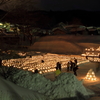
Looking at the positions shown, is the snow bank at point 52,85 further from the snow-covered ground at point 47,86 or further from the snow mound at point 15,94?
the snow mound at point 15,94

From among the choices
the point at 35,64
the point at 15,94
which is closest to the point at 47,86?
the point at 15,94

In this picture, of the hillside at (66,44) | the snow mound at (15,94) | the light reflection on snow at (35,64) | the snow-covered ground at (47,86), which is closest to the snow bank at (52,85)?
the snow-covered ground at (47,86)

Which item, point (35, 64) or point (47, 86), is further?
point (35, 64)

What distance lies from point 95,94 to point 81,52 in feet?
81.0

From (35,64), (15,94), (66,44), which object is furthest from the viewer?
(66,44)

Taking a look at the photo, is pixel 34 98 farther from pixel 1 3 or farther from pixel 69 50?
pixel 69 50

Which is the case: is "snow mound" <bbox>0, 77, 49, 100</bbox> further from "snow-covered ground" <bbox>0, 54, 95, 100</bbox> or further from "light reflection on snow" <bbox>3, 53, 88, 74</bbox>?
"light reflection on snow" <bbox>3, 53, 88, 74</bbox>

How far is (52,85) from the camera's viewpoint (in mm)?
8070

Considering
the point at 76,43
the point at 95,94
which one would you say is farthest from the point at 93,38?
the point at 95,94

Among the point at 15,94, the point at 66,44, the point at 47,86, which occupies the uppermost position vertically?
the point at 66,44

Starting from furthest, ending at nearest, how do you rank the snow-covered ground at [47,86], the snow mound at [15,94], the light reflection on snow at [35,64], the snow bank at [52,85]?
1. the light reflection on snow at [35,64]
2. the snow bank at [52,85]
3. the snow-covered ground at [47,86]
4. the snow mound at [15,94]

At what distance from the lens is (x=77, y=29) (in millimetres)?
55562

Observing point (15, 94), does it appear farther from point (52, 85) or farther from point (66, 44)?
point (66, 44)

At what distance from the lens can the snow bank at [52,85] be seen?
306 inches
